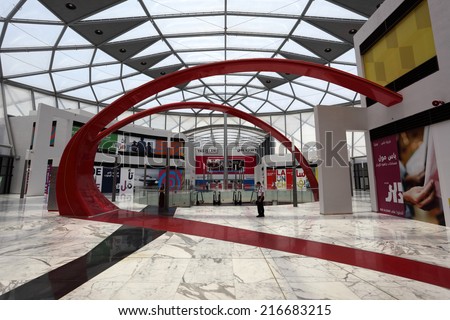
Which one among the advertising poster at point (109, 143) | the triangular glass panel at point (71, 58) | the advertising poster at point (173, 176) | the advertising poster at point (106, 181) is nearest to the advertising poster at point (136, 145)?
the advertising poster at point (109, 143)

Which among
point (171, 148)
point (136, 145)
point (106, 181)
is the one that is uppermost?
point (171, 148)

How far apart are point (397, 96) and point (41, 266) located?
10.3 meters

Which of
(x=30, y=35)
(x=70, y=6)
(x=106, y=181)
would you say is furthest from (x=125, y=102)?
(x=106, y=181)

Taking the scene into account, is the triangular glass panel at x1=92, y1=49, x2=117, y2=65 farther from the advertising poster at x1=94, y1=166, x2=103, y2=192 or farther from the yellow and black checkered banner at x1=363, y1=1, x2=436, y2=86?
the yellow and black checkered banner at x1=363, y1=1, x2=436, y2=86

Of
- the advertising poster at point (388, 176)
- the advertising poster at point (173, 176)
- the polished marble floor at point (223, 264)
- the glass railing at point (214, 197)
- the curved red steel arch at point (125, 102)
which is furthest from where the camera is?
the advertising poster at point (173, 176)

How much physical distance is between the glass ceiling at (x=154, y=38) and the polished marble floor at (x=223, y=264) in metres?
14.5

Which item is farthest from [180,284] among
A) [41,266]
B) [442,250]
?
[442,250]

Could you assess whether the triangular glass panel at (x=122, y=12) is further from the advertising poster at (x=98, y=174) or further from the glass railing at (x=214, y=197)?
the advertising poster at (x=98, y=174)

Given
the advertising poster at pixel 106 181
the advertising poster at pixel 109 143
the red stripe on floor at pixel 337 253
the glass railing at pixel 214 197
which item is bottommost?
the red stripe on floor at pixel 337 253

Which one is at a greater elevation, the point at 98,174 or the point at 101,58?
the point at 101,58

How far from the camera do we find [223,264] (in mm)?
3506

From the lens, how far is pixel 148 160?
31.3 metres

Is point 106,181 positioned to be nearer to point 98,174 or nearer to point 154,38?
point 98,174

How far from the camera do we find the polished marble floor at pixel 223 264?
2.56 m
